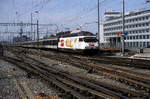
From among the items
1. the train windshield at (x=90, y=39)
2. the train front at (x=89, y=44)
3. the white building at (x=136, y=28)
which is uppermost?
the white building at (x=136, y=28)

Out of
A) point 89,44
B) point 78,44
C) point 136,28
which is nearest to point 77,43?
point 78,44

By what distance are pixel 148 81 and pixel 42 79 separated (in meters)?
5.51

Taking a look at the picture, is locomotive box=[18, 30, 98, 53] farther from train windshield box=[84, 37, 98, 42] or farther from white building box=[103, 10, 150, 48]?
white building box=[103, 10, 150, 48]

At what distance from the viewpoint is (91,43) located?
102 ft

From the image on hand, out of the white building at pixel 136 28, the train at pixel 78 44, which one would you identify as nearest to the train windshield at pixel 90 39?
the train at pixel 78 44

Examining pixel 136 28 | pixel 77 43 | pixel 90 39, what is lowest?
pixel 77 43

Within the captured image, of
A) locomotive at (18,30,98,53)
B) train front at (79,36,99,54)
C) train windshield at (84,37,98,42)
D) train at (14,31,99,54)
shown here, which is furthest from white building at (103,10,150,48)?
train front at (79,36,99,54)

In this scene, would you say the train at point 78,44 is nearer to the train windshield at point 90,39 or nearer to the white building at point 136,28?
the train windshield at point 90,39

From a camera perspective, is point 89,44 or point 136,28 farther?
point 136,28

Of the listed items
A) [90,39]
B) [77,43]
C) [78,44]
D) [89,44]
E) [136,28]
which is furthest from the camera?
[136,28]

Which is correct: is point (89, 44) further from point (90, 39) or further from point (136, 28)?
point (136, 28)

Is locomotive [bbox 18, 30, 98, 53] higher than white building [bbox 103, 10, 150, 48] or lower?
lower

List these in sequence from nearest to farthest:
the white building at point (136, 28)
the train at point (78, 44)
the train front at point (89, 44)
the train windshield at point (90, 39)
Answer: the train front at point (89, 44) < the train at point (78, 44) < the train windshield at point (90, 39) < the white building at point (136, 28)

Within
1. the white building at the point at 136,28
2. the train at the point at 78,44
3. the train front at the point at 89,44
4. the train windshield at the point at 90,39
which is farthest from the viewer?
the white building at the point at 136,28
